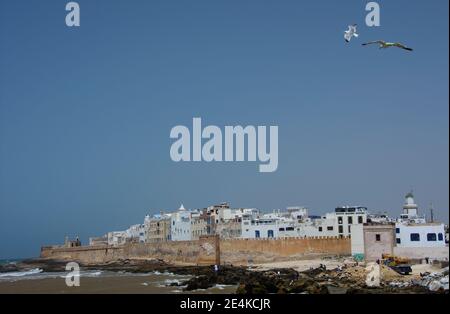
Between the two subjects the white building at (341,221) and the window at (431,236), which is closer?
the window at (431,236)

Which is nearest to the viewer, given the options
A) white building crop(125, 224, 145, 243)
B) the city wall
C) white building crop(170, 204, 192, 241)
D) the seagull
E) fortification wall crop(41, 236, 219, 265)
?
the seagull

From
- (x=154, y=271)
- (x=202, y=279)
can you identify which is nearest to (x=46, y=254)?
(x=154, y=271)

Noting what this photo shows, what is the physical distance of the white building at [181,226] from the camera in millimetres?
63406

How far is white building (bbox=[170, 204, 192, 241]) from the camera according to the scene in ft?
208

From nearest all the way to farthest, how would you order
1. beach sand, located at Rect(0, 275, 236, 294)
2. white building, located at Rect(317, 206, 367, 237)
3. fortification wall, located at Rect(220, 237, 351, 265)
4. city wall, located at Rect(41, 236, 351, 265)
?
beach sand, located at Rect(0, 275, 236, 294) < fortification wall, located at Rect(220, 237, 351, 265) < city wall, located at Rect(41, 236, 351, 265) < white building, located at Rect(317, 206, 367, 237)

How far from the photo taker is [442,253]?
36.5 meters

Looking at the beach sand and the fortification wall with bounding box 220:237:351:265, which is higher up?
the fortification wall with bounding box 220:237:351:265

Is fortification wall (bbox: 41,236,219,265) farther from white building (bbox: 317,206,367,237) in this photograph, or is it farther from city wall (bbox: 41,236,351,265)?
white building (bbox: 317,206,367,237)

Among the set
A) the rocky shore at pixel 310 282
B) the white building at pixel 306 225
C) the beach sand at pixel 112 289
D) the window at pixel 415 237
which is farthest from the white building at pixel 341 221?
the beach sand at pixel 112 289

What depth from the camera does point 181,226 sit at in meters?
64.5

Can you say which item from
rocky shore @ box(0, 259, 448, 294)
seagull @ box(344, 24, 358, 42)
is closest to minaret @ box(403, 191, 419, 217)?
rocky shore @ box(0, 259, 448, 294)

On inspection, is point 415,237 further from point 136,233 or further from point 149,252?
point 136,233

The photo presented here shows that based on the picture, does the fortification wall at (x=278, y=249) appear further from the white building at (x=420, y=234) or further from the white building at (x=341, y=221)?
the white building at (x=420, y=234)

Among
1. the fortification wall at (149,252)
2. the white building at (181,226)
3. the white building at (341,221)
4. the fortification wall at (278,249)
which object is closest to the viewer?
the fortification wall at (278,249)
